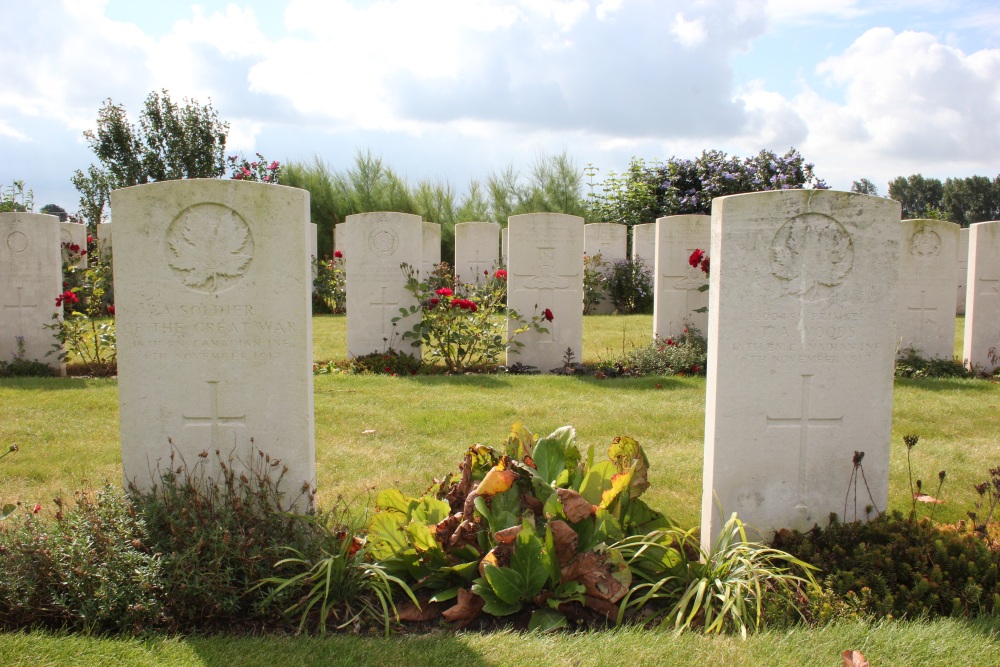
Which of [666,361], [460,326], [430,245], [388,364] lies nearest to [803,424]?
[666,361]

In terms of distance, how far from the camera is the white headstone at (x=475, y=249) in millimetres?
18156

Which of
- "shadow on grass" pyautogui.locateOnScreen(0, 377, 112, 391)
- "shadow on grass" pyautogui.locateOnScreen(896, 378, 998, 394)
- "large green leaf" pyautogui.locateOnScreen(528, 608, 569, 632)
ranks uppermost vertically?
"shadow on grass" pyautogui.locateOnScreen(896, 378, 998, 394)

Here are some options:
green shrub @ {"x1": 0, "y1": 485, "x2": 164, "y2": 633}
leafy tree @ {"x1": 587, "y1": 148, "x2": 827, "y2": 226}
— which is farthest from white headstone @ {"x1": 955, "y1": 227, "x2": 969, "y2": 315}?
green shrub @ {"x1": 0, "y1": 485, "x2": 164, "y2": 633}

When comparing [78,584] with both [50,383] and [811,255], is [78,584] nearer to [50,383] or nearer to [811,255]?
[811,255]

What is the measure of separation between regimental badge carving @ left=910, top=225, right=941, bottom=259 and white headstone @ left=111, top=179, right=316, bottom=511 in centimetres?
814

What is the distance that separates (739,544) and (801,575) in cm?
29

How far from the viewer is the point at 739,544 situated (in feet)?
11.5

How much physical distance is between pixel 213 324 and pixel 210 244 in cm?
39

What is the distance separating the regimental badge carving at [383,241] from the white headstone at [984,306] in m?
7.09

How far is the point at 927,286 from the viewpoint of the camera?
9375mm

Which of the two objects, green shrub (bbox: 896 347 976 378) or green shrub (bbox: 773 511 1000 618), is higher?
green shrub (bbox: 896 347 976 378)

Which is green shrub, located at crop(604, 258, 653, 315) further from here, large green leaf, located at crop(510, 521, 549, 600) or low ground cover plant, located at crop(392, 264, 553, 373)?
large green leaf, located at crop(510, 521, 549, 600)

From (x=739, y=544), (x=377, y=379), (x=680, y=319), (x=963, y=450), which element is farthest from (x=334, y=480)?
(x=680, y=319)

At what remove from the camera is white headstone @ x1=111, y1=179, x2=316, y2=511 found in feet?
12.2
